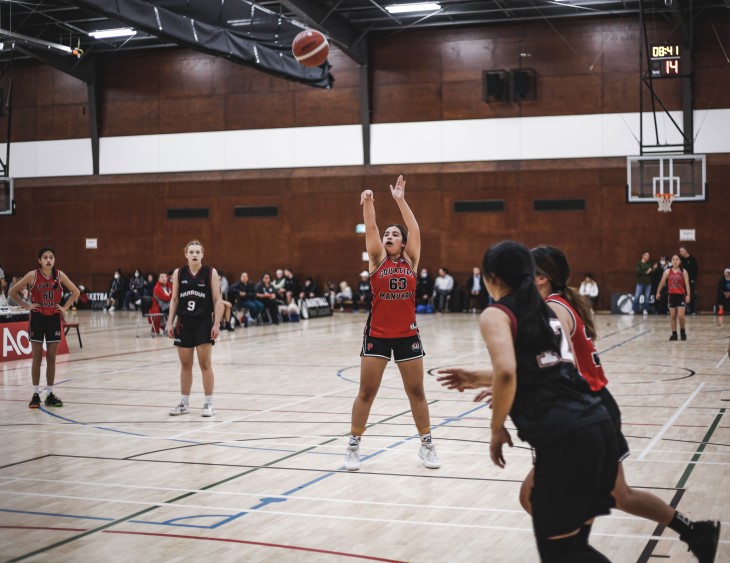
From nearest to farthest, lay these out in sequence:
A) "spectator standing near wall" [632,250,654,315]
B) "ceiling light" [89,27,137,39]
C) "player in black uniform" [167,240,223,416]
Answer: "player in black uniform" [167,240,223,416]
"spectator standing near wall" [632,250,654,315]
"ceiling light" [89,27,137,39]

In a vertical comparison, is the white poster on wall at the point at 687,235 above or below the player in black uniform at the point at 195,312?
above

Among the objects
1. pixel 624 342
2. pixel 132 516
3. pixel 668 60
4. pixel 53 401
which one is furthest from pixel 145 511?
pixel 668 60

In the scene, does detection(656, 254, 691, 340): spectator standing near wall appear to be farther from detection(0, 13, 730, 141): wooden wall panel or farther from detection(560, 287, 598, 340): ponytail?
detection(560, 287, 598, 340): ponytail

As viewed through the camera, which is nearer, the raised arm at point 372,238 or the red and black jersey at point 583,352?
the red and black jersey at point 583,352

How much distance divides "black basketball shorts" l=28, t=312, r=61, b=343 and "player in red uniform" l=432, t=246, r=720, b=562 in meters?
7.52

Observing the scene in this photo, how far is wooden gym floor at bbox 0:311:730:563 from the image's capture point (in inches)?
205

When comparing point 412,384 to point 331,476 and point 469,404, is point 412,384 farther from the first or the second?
point 469,404

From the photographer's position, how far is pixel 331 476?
6.93 meters

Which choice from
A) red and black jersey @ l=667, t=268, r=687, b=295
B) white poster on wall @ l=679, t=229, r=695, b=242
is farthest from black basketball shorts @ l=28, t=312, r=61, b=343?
white poster on wall @ l=679, t=229, r=695, b=242

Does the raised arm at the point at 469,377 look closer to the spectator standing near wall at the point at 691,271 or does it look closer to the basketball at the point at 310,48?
the basketball at the point at 310,48

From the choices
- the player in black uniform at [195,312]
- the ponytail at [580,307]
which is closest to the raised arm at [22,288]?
the player in black uniform at [195,312]

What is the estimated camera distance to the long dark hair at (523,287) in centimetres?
354

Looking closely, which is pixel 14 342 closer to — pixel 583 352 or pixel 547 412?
pixel 583 352

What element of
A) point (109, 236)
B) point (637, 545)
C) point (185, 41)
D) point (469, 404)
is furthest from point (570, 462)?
point (109, 236)
